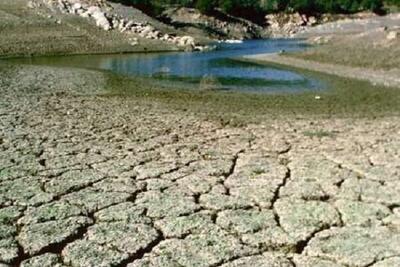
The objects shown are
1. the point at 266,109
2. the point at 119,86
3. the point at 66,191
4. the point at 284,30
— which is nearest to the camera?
the point at 66,191

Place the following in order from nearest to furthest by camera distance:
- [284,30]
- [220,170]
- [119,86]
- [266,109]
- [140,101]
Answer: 1. [220,170]
2. [266,109]
3. [140,101]
4. [119,86]
5. [284,30]

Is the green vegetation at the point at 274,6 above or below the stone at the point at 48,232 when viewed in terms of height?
above

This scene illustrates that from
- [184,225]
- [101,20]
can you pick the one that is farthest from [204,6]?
[184,225]

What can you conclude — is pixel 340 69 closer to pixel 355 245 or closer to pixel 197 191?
pixel 197 191

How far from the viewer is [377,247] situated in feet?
24.2

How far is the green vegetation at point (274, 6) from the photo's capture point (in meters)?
113

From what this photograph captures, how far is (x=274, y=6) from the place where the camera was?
142625mm

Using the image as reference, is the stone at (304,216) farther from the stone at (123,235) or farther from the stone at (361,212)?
the stone at (123,235)

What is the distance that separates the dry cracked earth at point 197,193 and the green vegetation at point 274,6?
92400mm

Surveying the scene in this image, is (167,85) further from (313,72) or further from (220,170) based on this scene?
(220,170)

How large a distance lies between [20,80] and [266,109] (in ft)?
42.7

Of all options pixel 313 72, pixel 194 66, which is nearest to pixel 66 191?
pixel 313 72

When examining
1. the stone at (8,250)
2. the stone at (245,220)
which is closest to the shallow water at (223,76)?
the stone at (245,220)

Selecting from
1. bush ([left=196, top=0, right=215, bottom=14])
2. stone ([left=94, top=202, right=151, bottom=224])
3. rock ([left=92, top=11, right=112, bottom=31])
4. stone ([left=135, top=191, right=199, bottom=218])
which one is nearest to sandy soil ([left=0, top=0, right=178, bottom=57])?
rock ([left=92, top=11, right=112, bottom=31])
